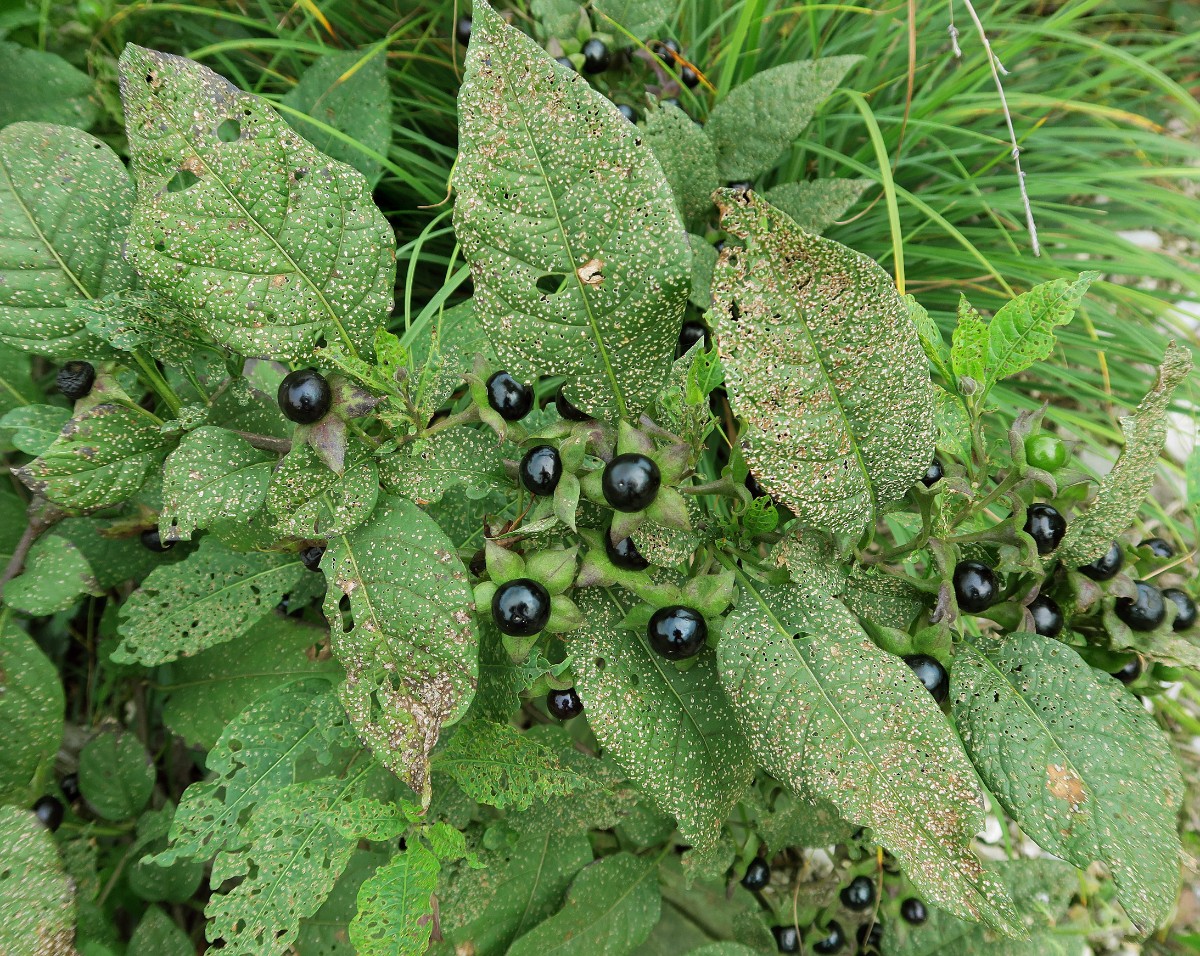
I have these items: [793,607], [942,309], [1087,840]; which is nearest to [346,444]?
[793,607]

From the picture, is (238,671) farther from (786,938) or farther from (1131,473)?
(1131,473)

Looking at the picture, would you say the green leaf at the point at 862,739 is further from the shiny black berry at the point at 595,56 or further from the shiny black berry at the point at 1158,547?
the shiny black berry at the point at 595,56

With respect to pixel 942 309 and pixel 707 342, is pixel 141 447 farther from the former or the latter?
pixel 942 309

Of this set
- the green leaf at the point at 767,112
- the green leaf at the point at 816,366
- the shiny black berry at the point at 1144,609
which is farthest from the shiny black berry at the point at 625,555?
the green leaf at the point at 767,112

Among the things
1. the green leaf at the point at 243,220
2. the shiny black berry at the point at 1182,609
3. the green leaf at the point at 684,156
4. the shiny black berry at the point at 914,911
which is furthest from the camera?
the shiny black berry at the point at 914,911

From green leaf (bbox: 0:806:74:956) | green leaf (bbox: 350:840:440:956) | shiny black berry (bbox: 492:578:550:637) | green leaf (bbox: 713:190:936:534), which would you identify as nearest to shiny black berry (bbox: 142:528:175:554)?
green leaf (bbox: 0:806:74:956)
